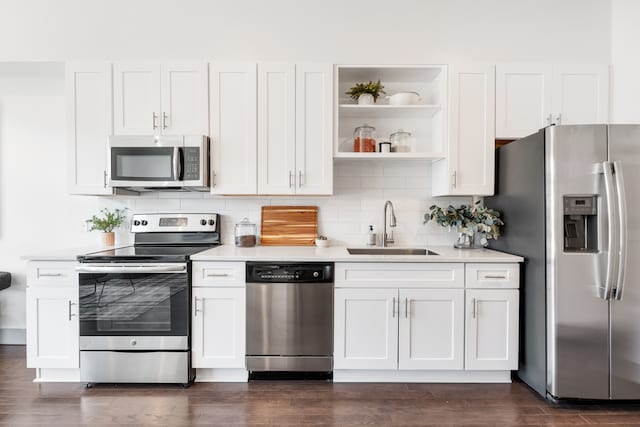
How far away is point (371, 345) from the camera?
93.0 inches

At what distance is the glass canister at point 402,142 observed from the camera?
2840mm

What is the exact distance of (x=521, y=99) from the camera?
2672 mm

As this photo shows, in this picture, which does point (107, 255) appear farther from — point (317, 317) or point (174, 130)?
point (317, 317)

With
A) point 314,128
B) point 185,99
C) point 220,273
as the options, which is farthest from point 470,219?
point 185,99

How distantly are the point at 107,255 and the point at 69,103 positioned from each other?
1.27 m

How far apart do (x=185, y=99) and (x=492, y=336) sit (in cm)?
282

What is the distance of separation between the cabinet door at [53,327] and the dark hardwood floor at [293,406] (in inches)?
7.2

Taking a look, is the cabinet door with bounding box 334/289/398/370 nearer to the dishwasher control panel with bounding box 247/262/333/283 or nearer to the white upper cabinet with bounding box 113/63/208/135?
the dishwasher control panel with bounding box 247/262/333/283

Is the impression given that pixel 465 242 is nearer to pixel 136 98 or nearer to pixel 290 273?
pixel 290 273

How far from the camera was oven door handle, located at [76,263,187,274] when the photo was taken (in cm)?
229

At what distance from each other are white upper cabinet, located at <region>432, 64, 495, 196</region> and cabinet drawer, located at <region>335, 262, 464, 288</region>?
2.19ft

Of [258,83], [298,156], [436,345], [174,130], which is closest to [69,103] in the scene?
[174,130]

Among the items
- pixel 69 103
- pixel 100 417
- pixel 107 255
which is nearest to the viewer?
pixel 100 417

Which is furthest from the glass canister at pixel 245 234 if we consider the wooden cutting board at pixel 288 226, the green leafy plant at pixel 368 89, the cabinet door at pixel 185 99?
the green leafy plant at pixel 368 89
